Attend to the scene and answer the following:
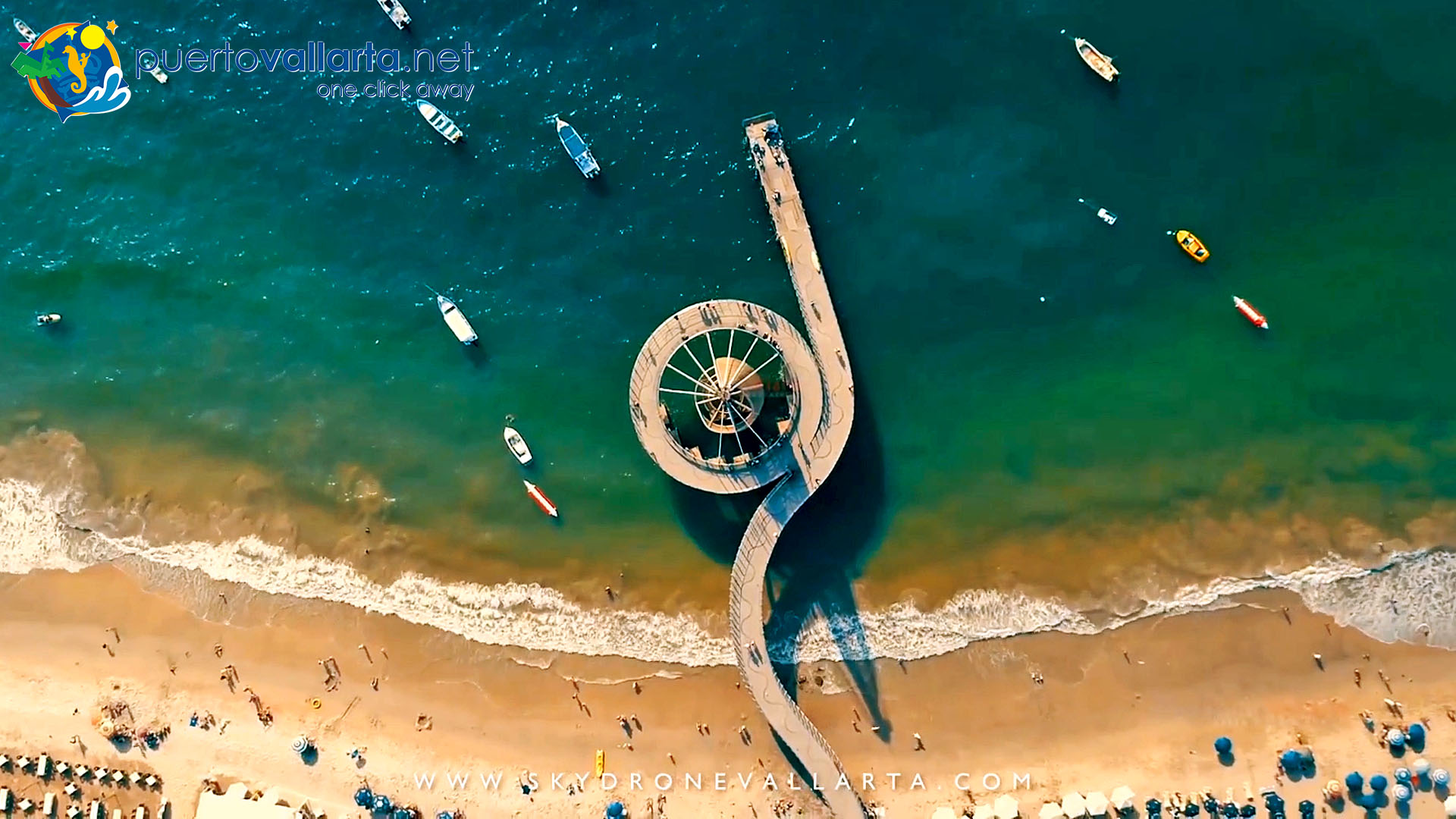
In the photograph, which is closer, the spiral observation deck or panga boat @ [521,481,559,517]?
the spiral observation deck

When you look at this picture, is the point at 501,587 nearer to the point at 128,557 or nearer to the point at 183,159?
the point at 128,557

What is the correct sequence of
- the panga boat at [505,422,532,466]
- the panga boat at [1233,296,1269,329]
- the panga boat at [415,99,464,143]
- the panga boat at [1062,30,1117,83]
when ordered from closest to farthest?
the panga boat at [1233,296,1269,329] < the panga boat at [1062,30,1117,83] < the panga boat at [505,422,532,466] < the panga boat at [415,99,464,143]

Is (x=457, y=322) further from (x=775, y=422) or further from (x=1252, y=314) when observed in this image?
(x=1252, y=314)

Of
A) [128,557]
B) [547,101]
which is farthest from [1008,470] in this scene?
[128,557]

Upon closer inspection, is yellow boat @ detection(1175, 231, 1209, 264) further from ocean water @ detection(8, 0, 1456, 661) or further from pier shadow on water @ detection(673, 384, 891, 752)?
pier shadow on water @ detection(673, 384, 891, 752)

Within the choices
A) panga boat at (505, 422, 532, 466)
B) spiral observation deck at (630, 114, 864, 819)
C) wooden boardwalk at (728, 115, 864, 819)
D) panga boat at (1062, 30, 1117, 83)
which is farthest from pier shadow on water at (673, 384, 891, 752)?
panga boat at (1062, 30, 1117, 83)

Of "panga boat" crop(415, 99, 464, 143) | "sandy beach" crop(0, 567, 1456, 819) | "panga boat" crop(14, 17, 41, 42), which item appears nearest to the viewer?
"sandy beach" crop(0, 567, 1456, 819)
